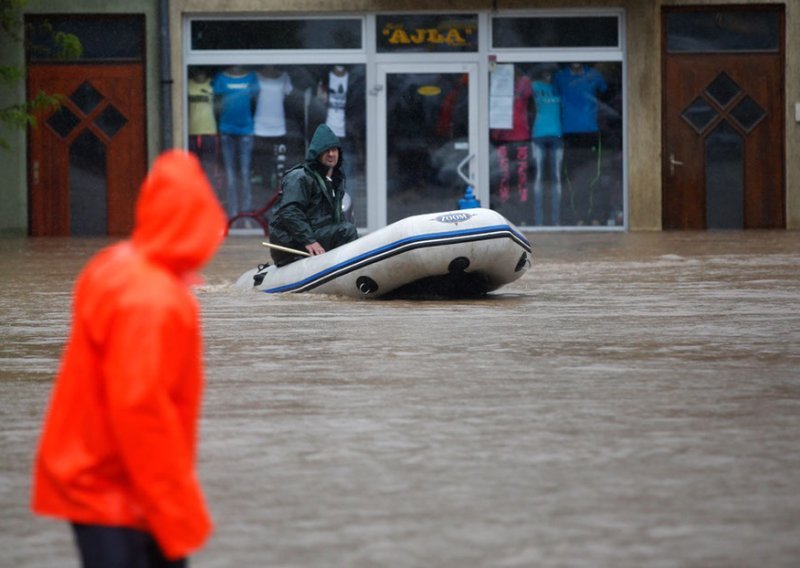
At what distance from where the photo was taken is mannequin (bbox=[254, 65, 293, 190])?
2597 centimetres

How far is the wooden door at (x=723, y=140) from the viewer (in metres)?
26.2

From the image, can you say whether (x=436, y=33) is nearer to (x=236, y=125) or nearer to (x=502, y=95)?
(x=502, y=95)

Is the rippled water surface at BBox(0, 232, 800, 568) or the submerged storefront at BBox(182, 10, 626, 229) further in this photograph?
the submerged storefront at BBox(182, 10, 626, 229)

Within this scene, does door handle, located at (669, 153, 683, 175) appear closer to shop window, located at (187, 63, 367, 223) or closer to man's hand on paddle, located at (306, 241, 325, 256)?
shop window, located at (187, 63, 367, 223)

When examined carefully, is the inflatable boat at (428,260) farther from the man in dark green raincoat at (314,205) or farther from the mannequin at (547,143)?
the mannequin at (547,143)

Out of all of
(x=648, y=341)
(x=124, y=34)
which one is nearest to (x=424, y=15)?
(x=124, y=34)

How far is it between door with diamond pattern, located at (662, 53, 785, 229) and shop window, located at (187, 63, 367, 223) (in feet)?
15.2

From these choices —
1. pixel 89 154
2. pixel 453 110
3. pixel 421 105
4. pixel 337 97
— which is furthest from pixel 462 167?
pixel 89 154

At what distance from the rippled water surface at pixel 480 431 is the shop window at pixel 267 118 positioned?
11.8 metres

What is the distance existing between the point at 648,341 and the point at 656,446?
13.6 feet

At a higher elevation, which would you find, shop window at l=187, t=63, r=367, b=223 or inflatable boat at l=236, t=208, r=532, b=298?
shop window at l=187, t=63, r=367, b=223

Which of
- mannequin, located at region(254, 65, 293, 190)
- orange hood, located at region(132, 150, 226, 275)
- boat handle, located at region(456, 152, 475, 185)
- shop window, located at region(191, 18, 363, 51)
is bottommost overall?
orange hood, located at region(132, 150, 226, 275)

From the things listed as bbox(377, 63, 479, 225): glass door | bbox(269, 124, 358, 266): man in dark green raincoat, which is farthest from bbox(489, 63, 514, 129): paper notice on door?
bbox(269, 124, 358, 266): man in dark green raincoat

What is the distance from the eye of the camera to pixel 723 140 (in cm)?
2633
